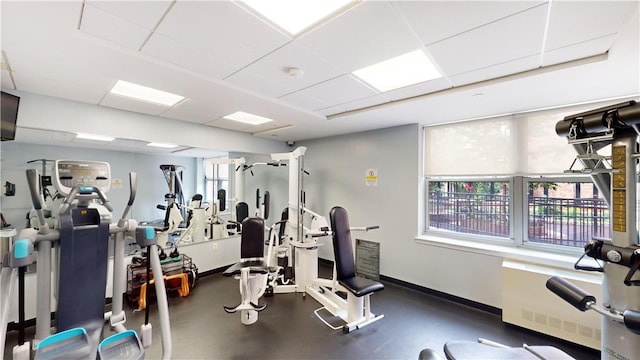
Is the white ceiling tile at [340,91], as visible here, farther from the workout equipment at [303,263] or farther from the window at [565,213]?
the window at [565,213]

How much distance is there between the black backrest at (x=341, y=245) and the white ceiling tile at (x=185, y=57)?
5.91 ft

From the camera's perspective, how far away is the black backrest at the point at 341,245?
2.84 metres

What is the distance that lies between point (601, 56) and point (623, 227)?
118 centimetres

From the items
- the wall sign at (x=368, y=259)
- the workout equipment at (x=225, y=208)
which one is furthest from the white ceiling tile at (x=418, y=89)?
the workout equipment at (x=225, y=208)

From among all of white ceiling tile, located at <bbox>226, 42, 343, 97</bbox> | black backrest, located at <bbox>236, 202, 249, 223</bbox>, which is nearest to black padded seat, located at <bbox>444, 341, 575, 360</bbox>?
white ceiling tile, located at <bbox>226, 42, 343, 97</bbox>

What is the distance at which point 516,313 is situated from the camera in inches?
104

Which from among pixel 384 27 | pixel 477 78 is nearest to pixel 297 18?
pixel 384 27

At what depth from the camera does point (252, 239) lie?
3166 millimetres

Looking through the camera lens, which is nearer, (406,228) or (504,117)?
(504,117)

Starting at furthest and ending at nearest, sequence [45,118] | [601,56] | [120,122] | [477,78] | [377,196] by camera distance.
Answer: [377,196], [120,122], [45,118], [477,78], [601,56]

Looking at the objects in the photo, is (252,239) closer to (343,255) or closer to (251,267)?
(251,267)

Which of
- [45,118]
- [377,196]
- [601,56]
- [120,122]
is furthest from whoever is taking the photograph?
[377,196]

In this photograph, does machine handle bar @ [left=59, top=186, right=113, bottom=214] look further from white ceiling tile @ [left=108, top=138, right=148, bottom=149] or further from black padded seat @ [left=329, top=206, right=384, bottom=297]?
black padded seat @ [left=329, top=206, right=384, bottom=297]

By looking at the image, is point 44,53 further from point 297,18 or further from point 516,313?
point 516,313
